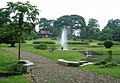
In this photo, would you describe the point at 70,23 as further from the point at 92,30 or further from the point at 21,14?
the point at 21,14

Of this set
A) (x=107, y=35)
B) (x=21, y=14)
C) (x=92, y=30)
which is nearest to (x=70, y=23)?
(x=92, y=30)

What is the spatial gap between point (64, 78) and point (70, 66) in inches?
286

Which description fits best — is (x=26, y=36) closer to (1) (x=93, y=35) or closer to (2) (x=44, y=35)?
(1) (x=93, y=35)

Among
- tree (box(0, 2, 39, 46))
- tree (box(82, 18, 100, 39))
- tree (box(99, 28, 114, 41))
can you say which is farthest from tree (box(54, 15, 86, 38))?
tree (box(0, 2, 39, 46))

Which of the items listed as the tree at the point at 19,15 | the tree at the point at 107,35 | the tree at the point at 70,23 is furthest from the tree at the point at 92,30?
the tree at the point at 19,15

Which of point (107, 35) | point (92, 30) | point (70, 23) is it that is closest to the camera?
point (107, 35)

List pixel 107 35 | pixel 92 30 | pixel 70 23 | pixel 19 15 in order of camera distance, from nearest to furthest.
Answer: pixel 19 15
pixel 107 35
pixel 92 30
pixel 70 23

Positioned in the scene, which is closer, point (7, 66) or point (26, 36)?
point (7, 66)

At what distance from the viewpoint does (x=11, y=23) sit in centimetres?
2278

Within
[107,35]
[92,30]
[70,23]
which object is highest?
[70,23]

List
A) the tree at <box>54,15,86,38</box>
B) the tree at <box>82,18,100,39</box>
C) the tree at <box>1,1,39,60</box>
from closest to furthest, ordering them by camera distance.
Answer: the tree at <box>1,1,39,60</box> < the tree at <box>82,18,100,39</box> < the tree at <box>54,15,86,38</box>

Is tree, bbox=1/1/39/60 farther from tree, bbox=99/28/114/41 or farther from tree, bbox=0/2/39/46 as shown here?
tree, bbox=99/28/114/41

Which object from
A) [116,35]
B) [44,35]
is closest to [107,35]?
[116,35]

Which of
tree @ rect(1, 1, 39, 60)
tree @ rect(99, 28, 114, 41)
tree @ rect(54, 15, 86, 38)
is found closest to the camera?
tree @ rect(1, 1, 39, 60)
